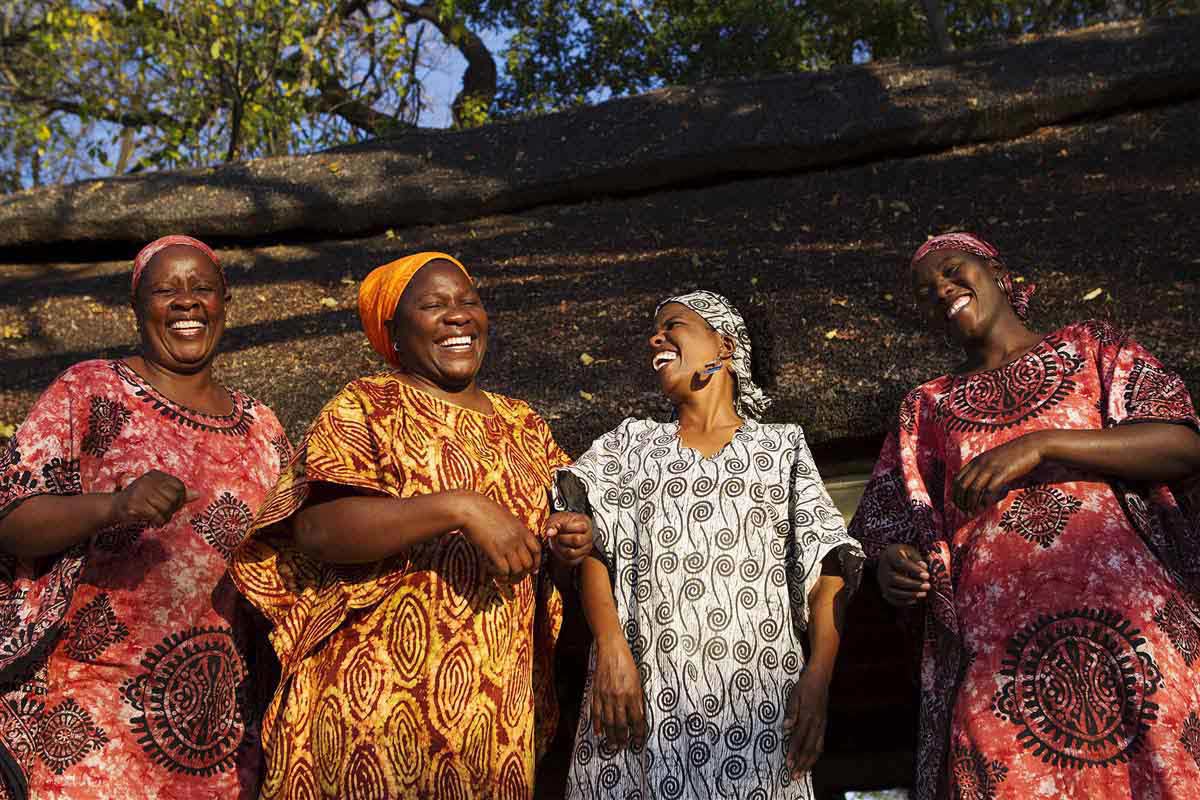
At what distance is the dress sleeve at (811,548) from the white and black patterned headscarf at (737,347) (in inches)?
12.7

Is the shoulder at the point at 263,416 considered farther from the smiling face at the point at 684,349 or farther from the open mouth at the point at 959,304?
the open mouth at the point at 959,304

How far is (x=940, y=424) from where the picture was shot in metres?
2.92

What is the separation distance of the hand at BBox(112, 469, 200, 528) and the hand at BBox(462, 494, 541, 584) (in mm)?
619

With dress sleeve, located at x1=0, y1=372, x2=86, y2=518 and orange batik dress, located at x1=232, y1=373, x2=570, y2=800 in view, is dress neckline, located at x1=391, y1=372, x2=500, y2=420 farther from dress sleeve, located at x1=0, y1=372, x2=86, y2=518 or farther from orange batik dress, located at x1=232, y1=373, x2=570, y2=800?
dress sleeve, located at x1=0, y1=372, x2=86, y2=518

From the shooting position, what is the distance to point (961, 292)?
9.90 ft

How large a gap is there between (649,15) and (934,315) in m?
13.4

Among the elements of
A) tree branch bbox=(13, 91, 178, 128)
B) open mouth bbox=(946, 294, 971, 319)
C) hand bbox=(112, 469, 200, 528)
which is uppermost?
tree branch bbox=(13, 91, 178, 128)

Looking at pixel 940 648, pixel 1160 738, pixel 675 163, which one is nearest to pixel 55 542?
pixel 940 648

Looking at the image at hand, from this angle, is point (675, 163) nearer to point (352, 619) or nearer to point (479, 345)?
point (479, 345)

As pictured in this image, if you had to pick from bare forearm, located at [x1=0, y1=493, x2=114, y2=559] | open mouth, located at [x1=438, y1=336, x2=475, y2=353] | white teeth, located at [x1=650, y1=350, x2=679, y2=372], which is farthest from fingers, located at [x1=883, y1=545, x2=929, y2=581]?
→ bare forearm, located at [x1=0, y1=493, x2=114, y2=559]

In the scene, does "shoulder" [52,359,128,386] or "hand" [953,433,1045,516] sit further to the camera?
"shoulder" [52,359,128,386]

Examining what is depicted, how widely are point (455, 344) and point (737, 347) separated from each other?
0.73m

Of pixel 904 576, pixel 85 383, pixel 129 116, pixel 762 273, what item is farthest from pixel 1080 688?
pixel 129 116

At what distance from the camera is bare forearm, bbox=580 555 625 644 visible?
269 centimetres
